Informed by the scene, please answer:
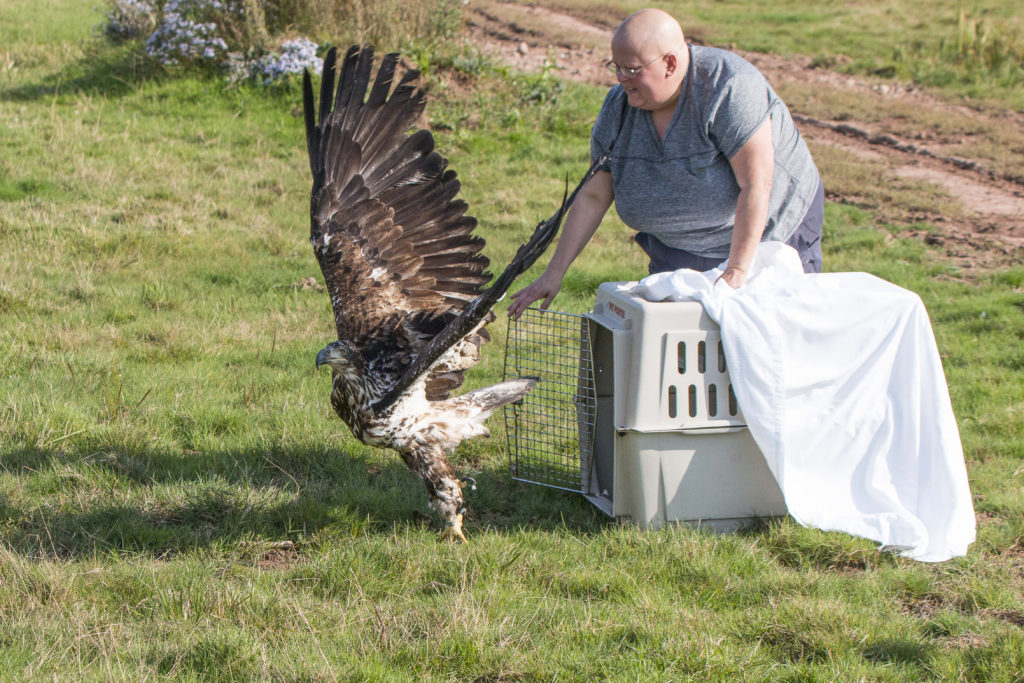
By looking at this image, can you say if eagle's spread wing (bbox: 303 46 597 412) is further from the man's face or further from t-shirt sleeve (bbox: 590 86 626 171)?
the man's face

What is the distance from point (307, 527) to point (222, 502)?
0.40 m

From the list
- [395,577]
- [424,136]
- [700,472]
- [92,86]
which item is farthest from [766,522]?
[92,86]

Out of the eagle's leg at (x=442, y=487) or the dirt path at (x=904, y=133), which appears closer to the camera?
the eagle's leg at (x=442, y=487)

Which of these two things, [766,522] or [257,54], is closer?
[766,522]

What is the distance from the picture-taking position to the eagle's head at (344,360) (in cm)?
380

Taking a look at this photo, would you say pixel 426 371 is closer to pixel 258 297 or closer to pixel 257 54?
pixel 258 297

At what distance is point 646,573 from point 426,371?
1.08 m

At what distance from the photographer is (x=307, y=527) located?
388 cm

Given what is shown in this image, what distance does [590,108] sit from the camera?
35.7 feet

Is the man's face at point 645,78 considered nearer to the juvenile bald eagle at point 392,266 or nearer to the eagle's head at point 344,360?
the juvenile bald eagle at point 392,266

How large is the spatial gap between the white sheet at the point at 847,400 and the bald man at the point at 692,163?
210 millimetres

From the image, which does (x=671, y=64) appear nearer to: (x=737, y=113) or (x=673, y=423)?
(x=737, y=113)

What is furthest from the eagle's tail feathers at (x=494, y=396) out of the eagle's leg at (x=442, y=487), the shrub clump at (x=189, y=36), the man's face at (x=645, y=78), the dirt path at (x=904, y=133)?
the shrub clump at (x=189, y=36)

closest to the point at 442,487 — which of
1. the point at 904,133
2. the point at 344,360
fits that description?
the point at 344,360
